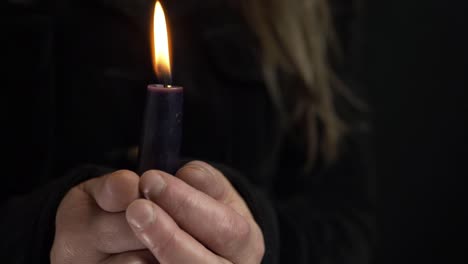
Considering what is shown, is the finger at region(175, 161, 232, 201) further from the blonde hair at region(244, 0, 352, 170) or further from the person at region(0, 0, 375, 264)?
the blonde hair at region(244, 0, 352, 170)

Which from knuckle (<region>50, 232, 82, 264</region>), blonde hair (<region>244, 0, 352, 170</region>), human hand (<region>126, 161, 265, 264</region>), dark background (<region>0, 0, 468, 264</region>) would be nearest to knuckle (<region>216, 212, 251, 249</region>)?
human hand (<region>126, 161, 265, 264</region>)

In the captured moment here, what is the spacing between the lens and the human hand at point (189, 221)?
0.30m

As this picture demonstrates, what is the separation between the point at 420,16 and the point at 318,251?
2.00 feet

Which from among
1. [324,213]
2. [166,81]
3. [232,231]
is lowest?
[324,213]

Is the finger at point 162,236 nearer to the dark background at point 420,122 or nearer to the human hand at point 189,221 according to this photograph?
the human hand at point 189,221

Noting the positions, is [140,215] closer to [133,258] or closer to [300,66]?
[133,258]

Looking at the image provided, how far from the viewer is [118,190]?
0.31 m

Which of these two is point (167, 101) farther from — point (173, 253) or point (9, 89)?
point (9, 89)

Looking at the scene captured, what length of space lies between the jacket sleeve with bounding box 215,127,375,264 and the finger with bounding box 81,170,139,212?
0.15 meters

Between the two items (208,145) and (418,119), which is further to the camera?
(418,119)

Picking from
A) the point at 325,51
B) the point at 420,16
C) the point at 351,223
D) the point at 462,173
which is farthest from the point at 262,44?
the point at 462,173

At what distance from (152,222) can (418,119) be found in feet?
2.75

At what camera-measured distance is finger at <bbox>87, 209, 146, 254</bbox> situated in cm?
33

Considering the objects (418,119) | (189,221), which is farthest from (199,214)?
(418,119)
